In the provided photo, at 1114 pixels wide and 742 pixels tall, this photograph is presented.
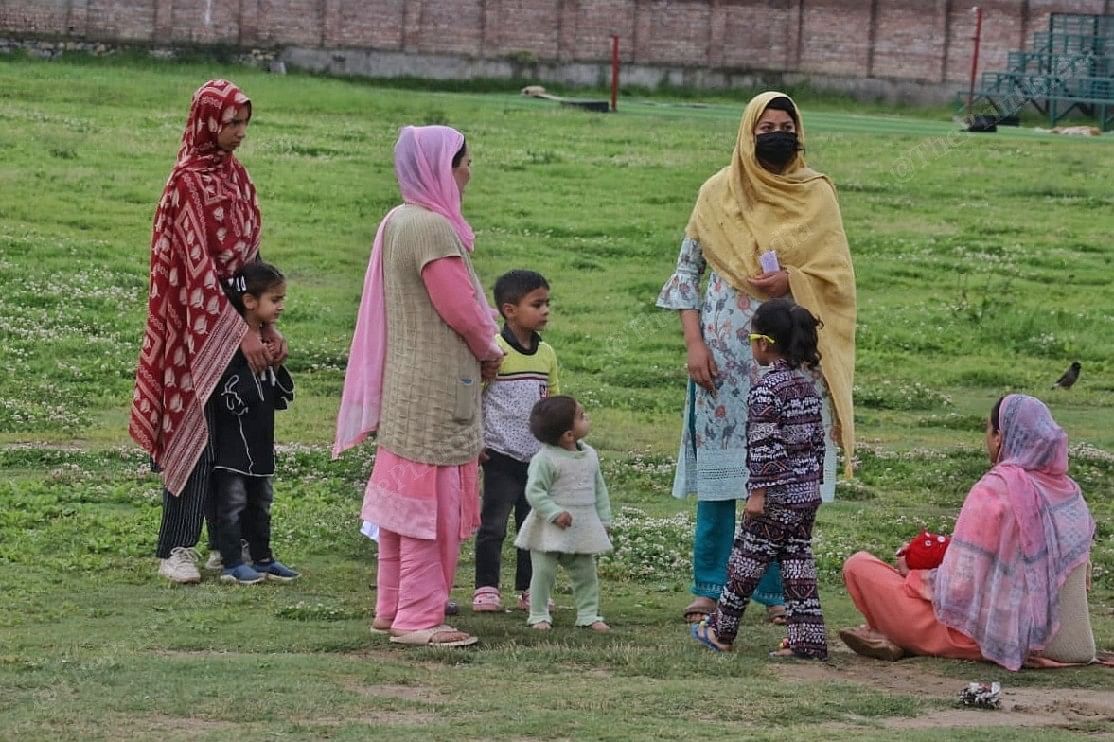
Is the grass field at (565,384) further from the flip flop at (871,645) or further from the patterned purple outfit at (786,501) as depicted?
the patterned purple outfit at (786,501)

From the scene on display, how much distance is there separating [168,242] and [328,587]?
1.71 metres

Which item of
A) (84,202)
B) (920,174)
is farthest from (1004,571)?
(920,174)

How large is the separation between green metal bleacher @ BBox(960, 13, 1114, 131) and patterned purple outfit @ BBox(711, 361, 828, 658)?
28.8 meters

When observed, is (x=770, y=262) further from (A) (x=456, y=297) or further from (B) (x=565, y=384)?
(B) (x=565, y=384)

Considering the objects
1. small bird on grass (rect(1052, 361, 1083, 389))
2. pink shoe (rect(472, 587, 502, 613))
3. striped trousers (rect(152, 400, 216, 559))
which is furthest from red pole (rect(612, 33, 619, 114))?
pink shoe (rect(472, 587, 502, 613))

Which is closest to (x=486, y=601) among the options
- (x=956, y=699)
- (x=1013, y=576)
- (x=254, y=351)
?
(x=254, y=351)

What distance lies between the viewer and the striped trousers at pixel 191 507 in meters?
8.81

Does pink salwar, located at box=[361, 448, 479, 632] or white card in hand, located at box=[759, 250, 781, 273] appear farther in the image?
white card in hand, located at box=[759, 250, 781, 273]

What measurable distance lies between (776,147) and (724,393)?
106 cm

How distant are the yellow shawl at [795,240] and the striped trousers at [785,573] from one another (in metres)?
0.82

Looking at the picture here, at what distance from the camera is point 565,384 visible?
15.1m

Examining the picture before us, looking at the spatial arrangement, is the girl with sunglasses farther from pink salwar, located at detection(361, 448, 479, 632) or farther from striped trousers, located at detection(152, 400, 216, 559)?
striped trousers, located at detection(152, 400, 216, 559)

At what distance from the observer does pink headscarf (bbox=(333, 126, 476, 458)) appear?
294 inches

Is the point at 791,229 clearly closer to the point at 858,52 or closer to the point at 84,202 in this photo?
the point at 84,202
